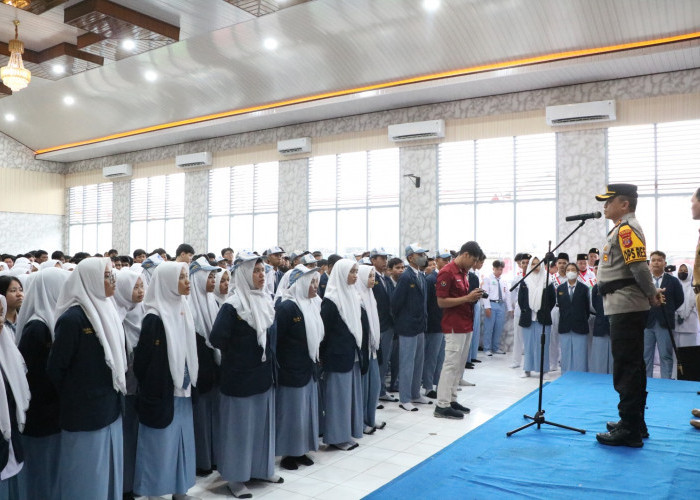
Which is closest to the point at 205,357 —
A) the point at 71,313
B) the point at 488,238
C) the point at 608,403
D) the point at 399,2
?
the point at 71,313

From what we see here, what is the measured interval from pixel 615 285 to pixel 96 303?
3.02m

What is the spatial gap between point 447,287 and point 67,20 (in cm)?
625

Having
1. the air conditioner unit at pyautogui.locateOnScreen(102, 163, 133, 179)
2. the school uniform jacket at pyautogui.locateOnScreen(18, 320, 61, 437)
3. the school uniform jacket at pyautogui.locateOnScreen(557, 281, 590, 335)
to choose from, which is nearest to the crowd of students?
the school uniform jacket at pyautogui.locateOnScreen(18, 320, 61, 437)

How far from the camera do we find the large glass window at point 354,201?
10.5m

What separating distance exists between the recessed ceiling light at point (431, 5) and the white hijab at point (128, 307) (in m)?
5.87

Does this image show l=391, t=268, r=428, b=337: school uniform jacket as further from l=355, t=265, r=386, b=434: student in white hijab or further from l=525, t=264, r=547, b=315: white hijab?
l=525, t=264, r=547, b=315: white hijab

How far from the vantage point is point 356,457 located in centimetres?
401

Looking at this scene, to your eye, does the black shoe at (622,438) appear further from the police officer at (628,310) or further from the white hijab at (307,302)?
the white hijab at (307,302)

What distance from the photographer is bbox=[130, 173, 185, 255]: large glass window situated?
1357cm

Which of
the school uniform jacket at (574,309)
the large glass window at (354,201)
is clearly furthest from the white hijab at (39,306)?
the large glass window at (354,201)

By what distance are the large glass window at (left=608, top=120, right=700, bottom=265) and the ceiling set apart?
94 centimetres

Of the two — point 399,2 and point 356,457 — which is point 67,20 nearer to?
point 399,2

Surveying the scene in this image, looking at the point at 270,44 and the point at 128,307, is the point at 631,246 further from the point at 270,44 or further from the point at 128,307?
the point at 270,44

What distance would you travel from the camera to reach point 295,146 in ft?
36.7
